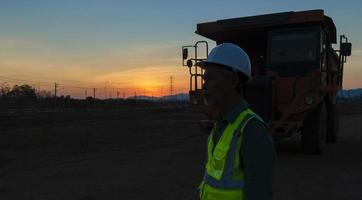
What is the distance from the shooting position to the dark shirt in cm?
240

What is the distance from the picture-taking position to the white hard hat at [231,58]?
2662 mm

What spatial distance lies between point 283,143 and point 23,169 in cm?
771

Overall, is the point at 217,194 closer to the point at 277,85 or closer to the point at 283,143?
the point at 277,85

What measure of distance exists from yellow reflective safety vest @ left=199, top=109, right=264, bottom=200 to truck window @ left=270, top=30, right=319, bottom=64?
10465mm

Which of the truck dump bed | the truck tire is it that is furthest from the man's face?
the truck tire

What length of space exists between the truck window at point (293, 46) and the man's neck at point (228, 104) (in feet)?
33.9

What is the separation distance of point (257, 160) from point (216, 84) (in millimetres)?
454

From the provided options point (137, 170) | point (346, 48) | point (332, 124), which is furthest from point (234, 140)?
point (332, 124)

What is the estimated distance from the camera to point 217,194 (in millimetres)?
2527

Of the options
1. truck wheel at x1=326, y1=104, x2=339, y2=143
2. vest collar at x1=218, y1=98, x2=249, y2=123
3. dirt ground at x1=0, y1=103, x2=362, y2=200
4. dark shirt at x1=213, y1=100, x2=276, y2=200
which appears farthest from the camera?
truck wheel at x1=326, y1=104, x2=339, y2=143

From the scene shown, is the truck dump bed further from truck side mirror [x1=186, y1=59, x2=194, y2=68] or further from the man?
the man

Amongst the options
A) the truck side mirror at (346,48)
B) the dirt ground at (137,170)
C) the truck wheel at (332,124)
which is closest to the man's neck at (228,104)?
the dirt ground at (137,170)

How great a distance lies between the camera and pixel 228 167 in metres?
2.52

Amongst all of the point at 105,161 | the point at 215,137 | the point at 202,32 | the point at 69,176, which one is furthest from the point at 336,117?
the point at 215,137
